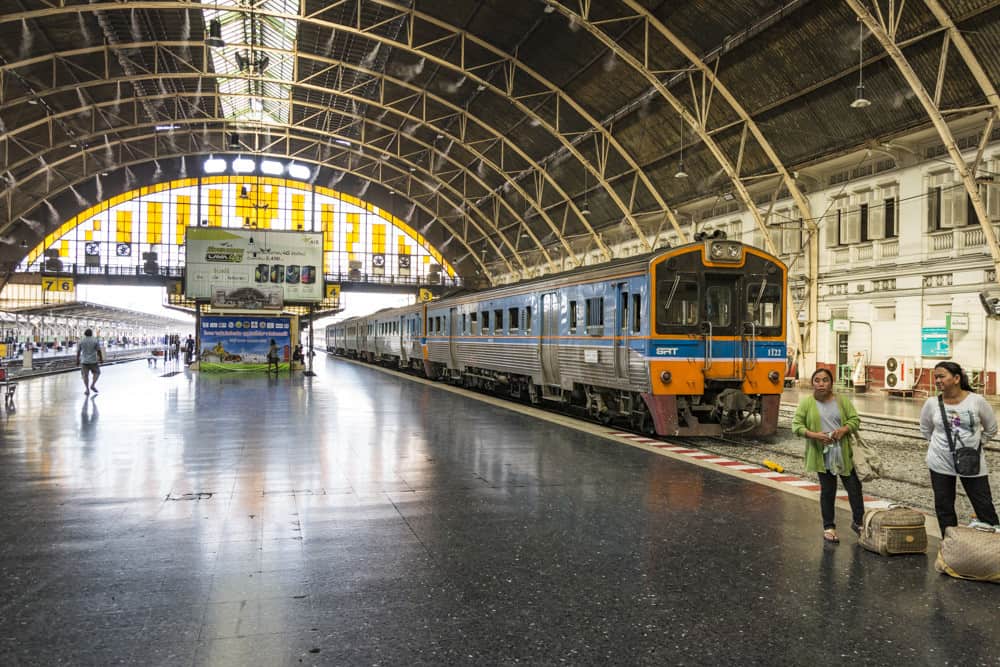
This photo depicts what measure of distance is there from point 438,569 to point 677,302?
8.47 metres

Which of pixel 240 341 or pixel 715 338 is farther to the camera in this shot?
pixel 240 341

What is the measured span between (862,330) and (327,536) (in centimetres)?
2483

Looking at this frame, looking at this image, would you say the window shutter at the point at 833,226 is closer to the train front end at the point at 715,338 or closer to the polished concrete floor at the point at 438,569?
the train front end at the point at 715,338

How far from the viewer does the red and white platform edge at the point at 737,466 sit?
28.1 feet

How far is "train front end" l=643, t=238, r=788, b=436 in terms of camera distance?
510 inches

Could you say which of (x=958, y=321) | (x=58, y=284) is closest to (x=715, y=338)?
(x=958, y=321)

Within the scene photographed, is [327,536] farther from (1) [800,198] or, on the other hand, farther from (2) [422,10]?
(2) [422,10]

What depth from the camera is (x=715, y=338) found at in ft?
43.3

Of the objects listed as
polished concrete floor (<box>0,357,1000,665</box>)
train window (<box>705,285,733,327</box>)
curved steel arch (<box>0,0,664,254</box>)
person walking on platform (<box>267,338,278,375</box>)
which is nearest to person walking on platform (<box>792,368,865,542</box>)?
polished concrete floor (<box>0,357,1000,665</box>)

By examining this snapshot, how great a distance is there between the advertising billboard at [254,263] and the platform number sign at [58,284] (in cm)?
1940

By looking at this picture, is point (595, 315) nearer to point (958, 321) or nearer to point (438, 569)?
point (438, 569)

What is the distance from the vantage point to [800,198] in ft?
92.8

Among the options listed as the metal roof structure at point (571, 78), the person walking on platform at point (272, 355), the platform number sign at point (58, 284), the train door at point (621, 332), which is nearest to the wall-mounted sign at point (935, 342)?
the metal roof structure at point (571, 78)

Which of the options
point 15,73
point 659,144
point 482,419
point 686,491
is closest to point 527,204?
point 659,144
